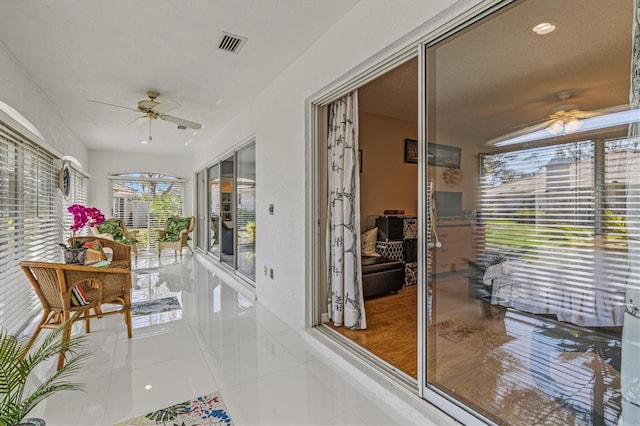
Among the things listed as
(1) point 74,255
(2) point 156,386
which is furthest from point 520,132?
(1) point 74,255

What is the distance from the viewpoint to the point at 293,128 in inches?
124

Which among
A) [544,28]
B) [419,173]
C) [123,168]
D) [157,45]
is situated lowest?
[419,173]

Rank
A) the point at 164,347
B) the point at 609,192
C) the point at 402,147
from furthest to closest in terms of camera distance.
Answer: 1. the point at 402,147
2. the point at 164,347
3. the point at 609,192

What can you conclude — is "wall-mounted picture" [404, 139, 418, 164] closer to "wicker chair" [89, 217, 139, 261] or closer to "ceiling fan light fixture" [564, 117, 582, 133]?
"ceiling fan light fixture" [564, 117, 582, 133]

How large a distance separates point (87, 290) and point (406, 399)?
2896 millimetres

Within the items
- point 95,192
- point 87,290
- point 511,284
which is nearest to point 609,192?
point 511,284

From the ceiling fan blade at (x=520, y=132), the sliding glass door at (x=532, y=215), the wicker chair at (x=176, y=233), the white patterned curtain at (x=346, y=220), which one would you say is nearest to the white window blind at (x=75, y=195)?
the wicker chair at (x=176, y=233)

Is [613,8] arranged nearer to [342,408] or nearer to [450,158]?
[450,158]

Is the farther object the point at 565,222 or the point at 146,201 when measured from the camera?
the point at 146,201

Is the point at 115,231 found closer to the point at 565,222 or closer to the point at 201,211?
the point at 201,211

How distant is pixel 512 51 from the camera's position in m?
1.66

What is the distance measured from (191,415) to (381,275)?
271 cm

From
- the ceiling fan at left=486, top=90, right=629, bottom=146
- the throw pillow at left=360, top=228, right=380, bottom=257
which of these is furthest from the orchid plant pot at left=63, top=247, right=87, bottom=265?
the ceiling fan at left=486, top=90, right=629, bottom=146

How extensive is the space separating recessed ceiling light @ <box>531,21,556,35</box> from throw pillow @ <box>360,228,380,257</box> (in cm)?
327
